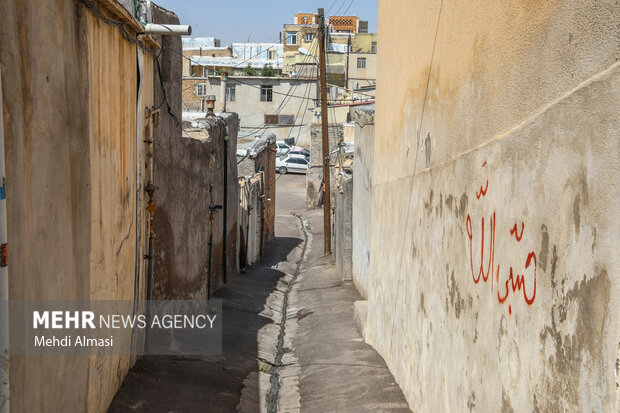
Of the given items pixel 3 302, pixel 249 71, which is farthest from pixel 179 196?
pixel 249 71

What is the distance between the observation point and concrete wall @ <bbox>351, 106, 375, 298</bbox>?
14469 millimetres

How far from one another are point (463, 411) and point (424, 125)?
300 cm

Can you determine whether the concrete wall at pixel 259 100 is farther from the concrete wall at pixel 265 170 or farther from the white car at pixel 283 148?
the concrete wall at pixel 265 170

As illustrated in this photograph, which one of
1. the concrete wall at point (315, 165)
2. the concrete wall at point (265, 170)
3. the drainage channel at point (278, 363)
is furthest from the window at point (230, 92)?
the drainage channel at point (278, 363)

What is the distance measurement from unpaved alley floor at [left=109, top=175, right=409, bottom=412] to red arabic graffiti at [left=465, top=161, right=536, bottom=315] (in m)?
2.92

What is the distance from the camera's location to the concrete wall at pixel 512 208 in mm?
3068

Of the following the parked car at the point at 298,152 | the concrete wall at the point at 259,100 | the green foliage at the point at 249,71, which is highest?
the green foliage at the point at 249,71

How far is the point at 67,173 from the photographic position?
17.5ft

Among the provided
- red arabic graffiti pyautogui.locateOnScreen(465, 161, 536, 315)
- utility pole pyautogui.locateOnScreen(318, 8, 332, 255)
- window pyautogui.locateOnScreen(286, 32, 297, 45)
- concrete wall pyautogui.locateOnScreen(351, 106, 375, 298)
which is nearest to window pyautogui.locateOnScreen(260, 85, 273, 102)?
utility pole pyautogui.locateOnScreen(318, 8, 332, 255)

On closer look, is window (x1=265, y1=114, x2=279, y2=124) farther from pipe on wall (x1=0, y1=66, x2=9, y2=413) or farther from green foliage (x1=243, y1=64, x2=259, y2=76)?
pipe on wall (x1=0, y1=66, x2=9, y2=413)

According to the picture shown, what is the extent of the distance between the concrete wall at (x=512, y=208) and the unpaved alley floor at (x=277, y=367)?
1.02 meters

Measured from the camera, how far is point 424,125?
23.9ft

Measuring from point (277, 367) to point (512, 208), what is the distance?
266 inches

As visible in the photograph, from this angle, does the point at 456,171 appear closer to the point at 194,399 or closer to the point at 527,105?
the point at 527,105
